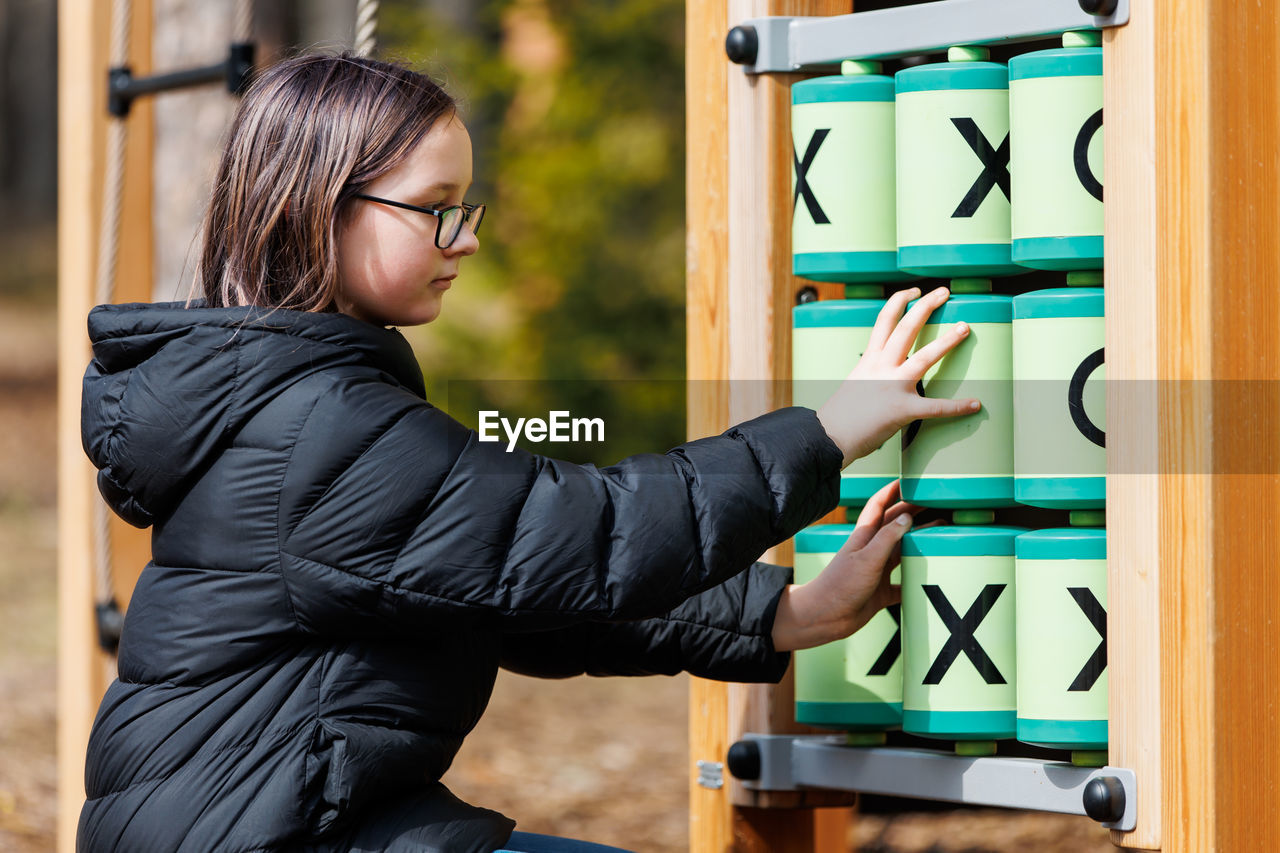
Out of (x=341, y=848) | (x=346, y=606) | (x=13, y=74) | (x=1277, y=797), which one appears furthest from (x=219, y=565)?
(x=13, y=74)

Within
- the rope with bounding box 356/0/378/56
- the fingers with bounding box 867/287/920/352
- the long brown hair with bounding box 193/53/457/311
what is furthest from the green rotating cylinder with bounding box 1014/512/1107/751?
the rope with bounding box 356/0/378/56

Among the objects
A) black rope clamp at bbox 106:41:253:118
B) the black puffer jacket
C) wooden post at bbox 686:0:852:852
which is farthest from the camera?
black rope clamp at bbox 106:41:253:118

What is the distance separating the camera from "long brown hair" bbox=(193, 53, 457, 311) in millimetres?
1770

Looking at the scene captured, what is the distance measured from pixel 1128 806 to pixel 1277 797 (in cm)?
21

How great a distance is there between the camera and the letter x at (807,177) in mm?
2043

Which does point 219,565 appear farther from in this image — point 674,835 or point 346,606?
point 674,835

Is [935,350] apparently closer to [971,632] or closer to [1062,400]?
[1062,400]

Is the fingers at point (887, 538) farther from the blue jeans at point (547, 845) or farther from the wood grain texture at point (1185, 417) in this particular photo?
the blue jeans at point (547, 845)

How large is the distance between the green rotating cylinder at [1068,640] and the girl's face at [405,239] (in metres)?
0.81

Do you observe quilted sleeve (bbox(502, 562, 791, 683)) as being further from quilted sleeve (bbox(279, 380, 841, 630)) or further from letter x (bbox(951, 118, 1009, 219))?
letter x (bbox(951, 118, 1009, 219))

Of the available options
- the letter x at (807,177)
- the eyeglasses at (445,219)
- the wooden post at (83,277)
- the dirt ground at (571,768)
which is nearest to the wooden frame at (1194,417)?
the letter x at (807,177)

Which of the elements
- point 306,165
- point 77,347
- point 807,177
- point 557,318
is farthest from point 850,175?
point 557,318

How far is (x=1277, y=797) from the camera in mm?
1825

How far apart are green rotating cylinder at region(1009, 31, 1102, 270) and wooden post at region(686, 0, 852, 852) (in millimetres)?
443
